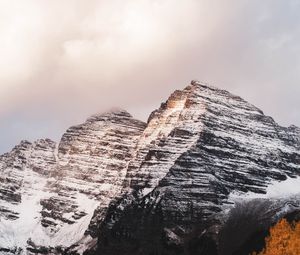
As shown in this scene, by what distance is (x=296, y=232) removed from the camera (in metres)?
173

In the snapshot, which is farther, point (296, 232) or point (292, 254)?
point (296, 232)

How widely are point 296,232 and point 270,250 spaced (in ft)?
22.8

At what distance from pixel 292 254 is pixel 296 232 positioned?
36.7 ft

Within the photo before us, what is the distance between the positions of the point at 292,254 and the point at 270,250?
10351mm

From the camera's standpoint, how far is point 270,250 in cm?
17238

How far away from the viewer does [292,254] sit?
Result: 162 metres
